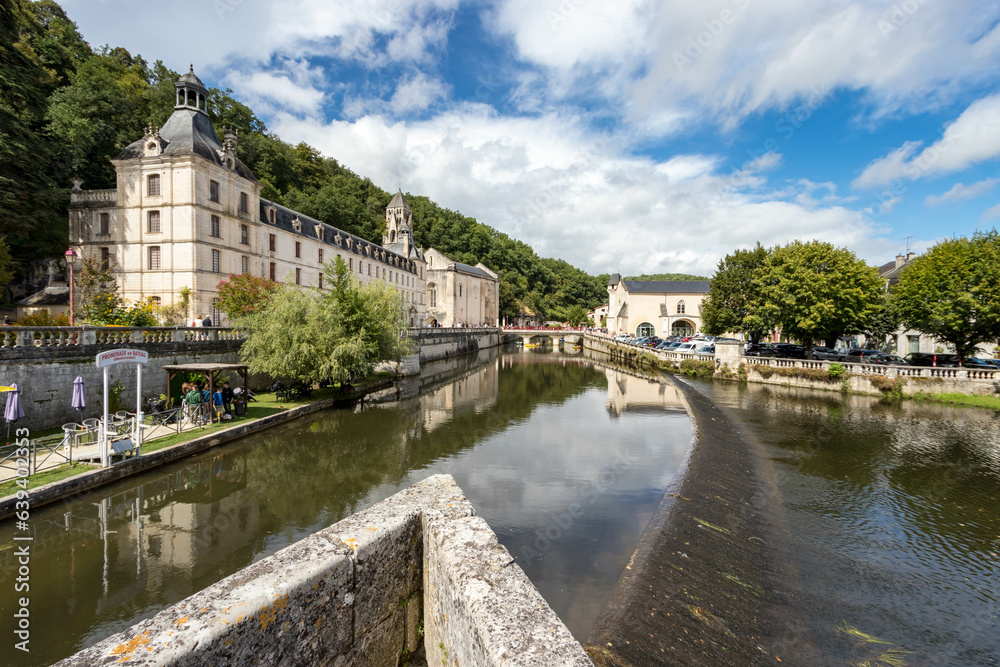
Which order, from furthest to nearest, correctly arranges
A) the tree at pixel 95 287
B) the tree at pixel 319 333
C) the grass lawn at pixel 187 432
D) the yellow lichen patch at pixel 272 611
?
the tree at pixel 95 287 → the tree at pixel 319 333 → the grass lawn at pixel 187 432 → the yellow lichen patch at pixel 272 611

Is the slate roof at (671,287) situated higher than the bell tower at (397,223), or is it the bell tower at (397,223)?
the bell tower at (397,223)

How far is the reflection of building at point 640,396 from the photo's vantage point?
22469 mm

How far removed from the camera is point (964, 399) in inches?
878

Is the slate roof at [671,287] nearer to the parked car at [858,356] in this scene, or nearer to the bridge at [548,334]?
the bridge at [548,334]

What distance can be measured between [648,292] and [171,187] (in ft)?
190

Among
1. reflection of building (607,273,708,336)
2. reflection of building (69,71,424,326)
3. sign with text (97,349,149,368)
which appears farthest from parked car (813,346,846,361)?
sign with text (97,349,149,368)

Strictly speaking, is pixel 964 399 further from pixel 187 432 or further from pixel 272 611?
pixel 187 432

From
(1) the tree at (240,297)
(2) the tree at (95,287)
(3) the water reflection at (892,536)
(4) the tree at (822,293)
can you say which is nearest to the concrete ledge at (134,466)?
(1) the tree at (240,297)

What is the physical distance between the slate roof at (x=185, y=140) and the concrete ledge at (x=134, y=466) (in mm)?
20844

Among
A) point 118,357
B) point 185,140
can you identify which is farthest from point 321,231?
point 118,357

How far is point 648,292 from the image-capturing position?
218 feet

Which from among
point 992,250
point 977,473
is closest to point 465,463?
point 977,473

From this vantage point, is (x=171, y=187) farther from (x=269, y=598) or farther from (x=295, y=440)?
(x=269, y=598)

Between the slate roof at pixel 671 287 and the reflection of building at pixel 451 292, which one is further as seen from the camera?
the reflection of building at pixel 451 292
